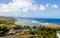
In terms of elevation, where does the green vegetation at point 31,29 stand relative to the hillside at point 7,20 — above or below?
below

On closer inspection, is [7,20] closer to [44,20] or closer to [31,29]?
[31,29]

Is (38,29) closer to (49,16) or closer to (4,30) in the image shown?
(49,16)

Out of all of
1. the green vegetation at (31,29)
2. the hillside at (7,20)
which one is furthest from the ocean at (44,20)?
the hillside at (7,20)

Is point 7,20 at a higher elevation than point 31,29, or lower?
higher

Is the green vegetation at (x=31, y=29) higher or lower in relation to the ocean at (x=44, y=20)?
lower

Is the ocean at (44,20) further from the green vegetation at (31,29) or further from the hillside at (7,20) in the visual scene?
the hillside at (7,20)

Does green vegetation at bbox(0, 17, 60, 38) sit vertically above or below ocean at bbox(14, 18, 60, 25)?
below

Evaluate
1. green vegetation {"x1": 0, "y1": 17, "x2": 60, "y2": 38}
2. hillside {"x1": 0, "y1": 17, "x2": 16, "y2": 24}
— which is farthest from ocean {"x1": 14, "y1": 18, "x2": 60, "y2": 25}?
hillside {"x1": 0, "y1": 17, "x2": 16, "y2": 24}

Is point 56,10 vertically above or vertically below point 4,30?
above

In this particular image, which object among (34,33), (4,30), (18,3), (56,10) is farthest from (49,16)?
(4,30)

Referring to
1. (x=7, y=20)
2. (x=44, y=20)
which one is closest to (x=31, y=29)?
(x=44, y=20)

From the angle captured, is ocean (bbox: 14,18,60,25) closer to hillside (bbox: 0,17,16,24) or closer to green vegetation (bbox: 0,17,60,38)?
green vegetation (bbox: 0,17,60,38)
